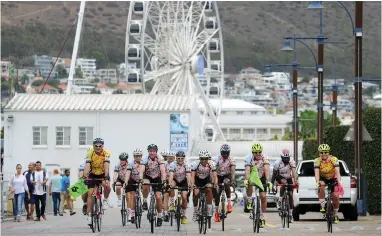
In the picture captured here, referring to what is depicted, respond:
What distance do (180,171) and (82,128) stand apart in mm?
59895

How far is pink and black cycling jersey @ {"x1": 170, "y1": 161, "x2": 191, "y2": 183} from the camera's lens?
3152 cm

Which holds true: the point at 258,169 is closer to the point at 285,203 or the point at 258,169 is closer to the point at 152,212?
the point at 285,203

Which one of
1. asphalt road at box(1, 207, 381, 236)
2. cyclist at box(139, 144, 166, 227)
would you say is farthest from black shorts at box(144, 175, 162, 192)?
asphalt road at box(1, 207, 381, 236)

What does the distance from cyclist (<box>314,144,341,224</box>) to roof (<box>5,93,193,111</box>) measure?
59.2 meters

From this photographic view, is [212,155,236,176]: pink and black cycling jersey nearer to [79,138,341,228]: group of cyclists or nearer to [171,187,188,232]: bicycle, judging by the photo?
[79,138,341,228]: group of cyclists

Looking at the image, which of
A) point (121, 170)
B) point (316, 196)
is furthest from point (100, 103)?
point (121, 170)

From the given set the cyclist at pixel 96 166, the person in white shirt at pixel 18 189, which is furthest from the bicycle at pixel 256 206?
the person in white shirt at pixel 18 189

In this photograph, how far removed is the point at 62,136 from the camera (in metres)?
90.7

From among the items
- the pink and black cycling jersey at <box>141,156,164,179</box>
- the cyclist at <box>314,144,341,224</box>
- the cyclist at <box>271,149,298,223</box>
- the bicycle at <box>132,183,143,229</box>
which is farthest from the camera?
the bicycle at <box>132,183,143,229</box>

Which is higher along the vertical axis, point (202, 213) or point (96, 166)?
point (96, 166)

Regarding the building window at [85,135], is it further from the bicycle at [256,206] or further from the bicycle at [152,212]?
the bicycle at [256,206]

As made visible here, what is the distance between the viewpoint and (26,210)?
136ft

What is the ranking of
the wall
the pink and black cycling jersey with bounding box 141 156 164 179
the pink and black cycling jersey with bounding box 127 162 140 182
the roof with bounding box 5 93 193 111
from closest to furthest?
the pink and black cycling jersey with bounding box 141 156 164 179, the pink and black cycling jersey with bounding box 127 162 140 182, the wall, the roof with bounding box 5 93 193 111

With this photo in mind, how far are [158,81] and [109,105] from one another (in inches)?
147
